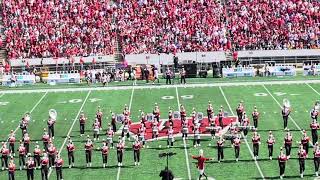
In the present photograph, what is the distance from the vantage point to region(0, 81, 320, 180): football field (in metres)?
22.9

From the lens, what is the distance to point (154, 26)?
4412cm

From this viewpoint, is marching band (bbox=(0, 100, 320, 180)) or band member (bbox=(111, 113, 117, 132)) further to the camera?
band member (bbox=(111, 113, 117, 132))

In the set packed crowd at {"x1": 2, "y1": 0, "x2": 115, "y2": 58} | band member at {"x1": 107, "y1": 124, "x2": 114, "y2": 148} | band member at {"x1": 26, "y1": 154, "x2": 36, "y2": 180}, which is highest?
packed crowd at {"x1": 2, "y1": 0, "x2": 115, "y2": 58}

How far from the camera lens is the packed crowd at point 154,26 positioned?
141 feet

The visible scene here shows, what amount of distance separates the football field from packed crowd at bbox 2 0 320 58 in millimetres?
6432

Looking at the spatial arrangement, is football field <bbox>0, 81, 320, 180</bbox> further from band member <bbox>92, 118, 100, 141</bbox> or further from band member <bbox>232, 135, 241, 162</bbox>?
band member <bbox>92, 118, 100, 141</bbox>

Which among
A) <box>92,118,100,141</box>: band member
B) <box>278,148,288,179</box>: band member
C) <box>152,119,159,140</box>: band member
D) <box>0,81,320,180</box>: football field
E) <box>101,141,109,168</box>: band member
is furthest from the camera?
<box>92,118,100,141</box>: band member

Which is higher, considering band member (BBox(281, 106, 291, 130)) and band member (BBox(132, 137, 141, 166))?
band member (BBox(281, 106, 291, 130))

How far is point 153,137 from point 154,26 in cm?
1806

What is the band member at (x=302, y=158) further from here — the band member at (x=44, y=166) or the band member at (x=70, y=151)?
the band member at (x=44, y=166)

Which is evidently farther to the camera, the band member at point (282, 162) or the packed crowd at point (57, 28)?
the packed crowd at point (57, 28)

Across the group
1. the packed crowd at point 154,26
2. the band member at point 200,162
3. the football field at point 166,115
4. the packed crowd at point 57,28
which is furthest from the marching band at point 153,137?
the packed crowd at point 154,26

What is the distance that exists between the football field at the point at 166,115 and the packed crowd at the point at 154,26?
643 centimetres

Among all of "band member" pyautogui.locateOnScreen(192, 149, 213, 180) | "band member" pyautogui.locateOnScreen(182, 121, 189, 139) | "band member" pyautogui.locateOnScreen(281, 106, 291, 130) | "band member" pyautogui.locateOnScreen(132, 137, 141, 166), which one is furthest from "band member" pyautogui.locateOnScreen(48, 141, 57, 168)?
"band member" pyautogui.locateOnScreen(281, 106, 291, 130)
